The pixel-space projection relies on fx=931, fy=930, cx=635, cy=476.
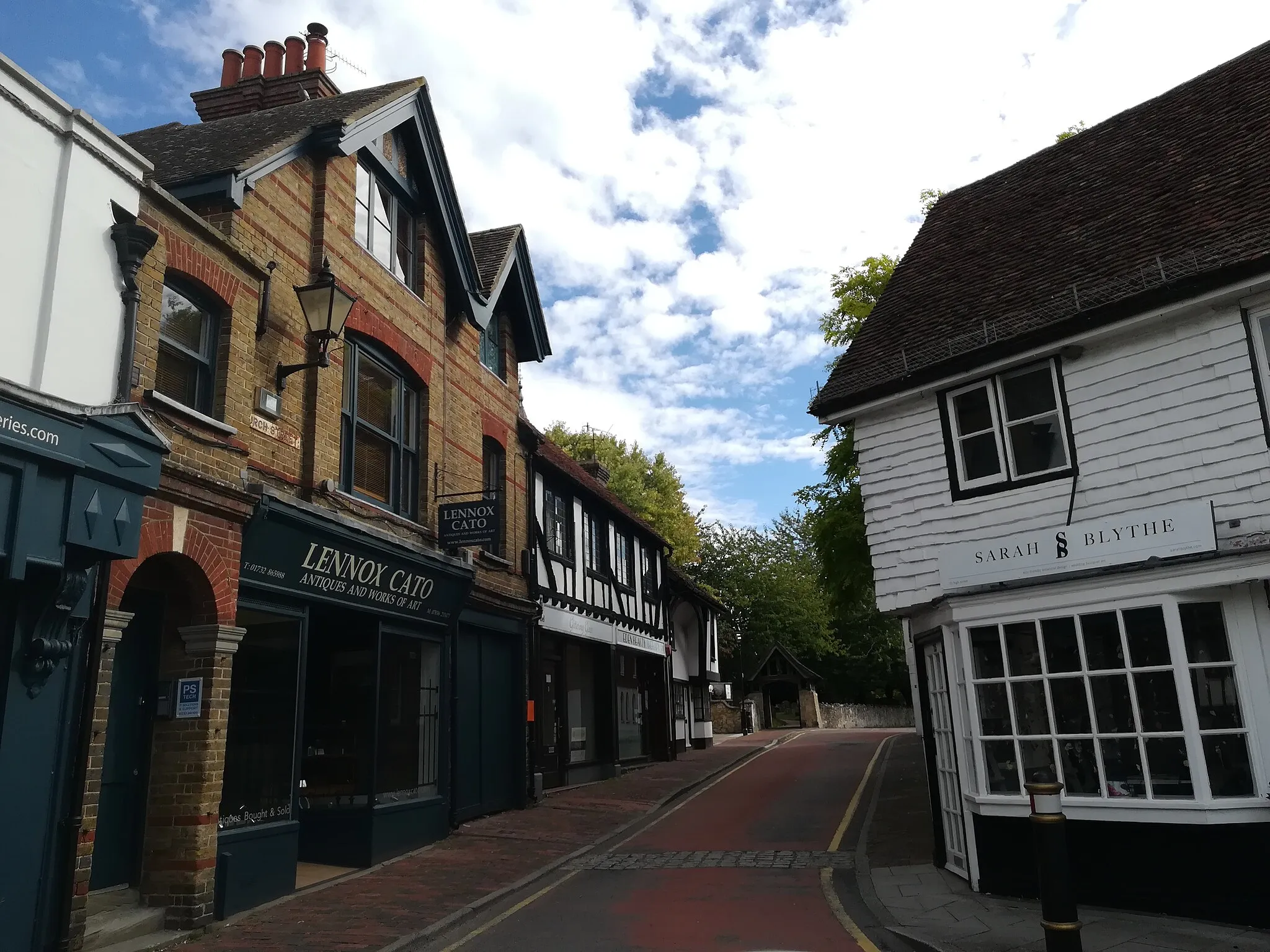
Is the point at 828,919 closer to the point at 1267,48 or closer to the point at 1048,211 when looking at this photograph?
the point at 1048,211

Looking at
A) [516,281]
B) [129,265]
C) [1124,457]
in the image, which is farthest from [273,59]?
[1124,457]

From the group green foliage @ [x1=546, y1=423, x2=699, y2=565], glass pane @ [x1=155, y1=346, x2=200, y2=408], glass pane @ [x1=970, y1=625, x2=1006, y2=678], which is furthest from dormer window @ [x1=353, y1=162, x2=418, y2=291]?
green foliage @ [x1=546, y1=423, x2=699, y2=565]

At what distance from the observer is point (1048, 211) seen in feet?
37.9

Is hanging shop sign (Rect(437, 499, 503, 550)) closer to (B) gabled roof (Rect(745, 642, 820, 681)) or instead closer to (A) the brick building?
(A) the brick building

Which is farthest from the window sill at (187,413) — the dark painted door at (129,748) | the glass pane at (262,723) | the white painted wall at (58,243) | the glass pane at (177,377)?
the glass pane at (262,723)

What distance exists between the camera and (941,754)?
10.3 metres

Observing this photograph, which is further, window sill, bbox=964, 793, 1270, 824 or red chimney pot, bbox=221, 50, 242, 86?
red chimney pot, bbox=221, 50, 242, 86

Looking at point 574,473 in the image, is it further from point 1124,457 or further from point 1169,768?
point 1169,768

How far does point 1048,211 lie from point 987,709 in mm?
6338

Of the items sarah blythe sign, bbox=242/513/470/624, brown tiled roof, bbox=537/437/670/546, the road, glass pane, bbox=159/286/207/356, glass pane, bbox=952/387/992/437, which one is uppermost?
brown tiled roof, bbox=537/437/670/546

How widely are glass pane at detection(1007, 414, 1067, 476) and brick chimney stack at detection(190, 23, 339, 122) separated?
36.4 ft

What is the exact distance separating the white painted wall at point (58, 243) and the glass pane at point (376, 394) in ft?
14.1

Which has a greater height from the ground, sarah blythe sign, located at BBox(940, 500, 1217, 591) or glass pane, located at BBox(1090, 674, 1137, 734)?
sarah blythe sign, located at BBox(940, 500, 1217, 591)

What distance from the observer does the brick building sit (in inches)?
315
